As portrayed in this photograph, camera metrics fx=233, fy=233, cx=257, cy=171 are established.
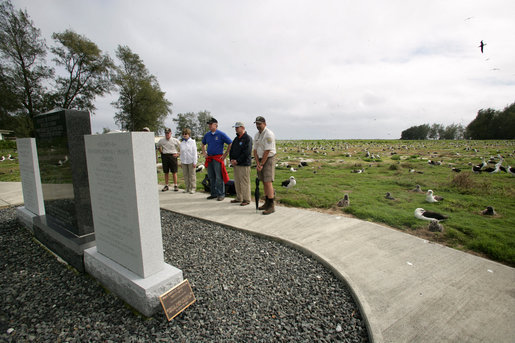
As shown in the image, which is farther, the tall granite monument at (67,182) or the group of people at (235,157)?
the group of people at (235,157)

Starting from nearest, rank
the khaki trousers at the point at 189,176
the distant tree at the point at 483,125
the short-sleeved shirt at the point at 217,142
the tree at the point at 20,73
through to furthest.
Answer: the short-sleeved shirt at the point at 217,142
the khaki trousers at the point at 189,176
the tree at the point at 20,73
the distant tree at the point at 483,125

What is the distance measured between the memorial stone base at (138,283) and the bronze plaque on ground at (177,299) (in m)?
0.09

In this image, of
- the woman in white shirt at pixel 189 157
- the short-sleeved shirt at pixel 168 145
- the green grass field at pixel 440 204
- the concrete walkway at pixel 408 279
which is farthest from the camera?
the short-sleeved shirt at pixel 168 145

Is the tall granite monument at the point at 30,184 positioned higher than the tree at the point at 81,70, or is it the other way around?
the tree at the point at 81,70

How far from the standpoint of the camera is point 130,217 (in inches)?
99.7

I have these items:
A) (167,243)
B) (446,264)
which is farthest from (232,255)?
(446,264)

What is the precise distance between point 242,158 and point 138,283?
394 centimetres

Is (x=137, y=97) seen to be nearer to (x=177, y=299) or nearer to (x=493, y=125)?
(x=177, y=299)

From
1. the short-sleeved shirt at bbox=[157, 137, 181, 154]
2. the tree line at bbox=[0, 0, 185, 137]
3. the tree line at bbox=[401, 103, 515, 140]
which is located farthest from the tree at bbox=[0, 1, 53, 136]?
the tree line at bbox=[401, 103, 515, 140]

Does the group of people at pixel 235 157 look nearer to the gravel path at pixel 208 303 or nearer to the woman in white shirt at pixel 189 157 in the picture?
the woman in white shirt at pixel 189 157

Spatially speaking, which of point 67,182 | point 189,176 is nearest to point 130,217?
point 67,182

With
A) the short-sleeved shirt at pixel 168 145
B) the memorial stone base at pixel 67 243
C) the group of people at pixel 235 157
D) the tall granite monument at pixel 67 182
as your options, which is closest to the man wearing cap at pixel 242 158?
the group of people at pixel 235 157

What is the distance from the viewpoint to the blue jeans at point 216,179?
21.8 feet

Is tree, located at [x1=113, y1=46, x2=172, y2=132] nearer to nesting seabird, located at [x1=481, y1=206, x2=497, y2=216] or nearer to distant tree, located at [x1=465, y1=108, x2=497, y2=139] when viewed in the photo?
nesting seabird, located at [x1=481, y1=206, x2=497, y2=216]
